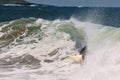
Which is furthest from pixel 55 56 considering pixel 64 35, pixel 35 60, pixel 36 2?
pixel 36 2

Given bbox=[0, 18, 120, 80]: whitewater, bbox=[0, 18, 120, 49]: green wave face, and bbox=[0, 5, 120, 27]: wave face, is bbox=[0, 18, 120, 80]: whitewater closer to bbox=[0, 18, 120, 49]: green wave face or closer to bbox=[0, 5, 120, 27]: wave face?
bbox=[0, 18, 120, 49]: green wave face

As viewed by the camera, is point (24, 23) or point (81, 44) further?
point (24, 23)

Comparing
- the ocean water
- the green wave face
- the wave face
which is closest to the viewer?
the ocean water

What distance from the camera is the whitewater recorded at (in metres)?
12.8

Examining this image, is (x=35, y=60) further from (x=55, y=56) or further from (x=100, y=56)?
(x=100, y=56)

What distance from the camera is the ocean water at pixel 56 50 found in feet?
42.0

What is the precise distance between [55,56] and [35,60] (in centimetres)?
91

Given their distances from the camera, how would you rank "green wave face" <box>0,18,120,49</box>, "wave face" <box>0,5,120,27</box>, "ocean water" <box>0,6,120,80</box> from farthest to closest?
"wave face" <box>0,5,120,27</box>, "green wave face" <box>0,18,120,49</box>, "ocean water" <box>0,6,120,80</box>

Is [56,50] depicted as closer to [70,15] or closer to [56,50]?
[56,50]

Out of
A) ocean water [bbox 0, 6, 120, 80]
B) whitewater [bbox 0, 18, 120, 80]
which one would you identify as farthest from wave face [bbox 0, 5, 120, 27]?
whitewater [bbox 0, 18, 120, 80]

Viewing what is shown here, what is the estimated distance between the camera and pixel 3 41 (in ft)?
78.8

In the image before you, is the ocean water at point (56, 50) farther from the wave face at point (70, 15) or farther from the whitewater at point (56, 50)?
the wave face at point (70, 15)

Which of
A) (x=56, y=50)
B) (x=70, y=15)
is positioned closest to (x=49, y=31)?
(x=56, y=50)

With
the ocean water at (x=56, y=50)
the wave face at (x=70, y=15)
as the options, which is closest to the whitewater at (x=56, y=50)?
the ocean water at (x=56, y=50)
